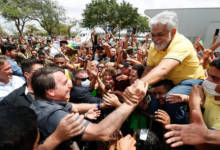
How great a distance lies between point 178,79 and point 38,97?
1690 millimetres

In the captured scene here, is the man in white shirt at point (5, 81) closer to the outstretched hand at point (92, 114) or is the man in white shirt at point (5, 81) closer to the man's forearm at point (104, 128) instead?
the outstretched hand at point (92, 114)

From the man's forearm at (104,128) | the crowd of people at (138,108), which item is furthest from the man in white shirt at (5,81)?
the man's forearm at (104,128)

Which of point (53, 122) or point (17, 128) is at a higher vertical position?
point (17, 128)

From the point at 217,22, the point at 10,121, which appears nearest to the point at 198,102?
the point at 10,121

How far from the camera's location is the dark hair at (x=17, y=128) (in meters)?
0.79

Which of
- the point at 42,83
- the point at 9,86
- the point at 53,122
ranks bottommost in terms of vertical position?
the point at 9,86

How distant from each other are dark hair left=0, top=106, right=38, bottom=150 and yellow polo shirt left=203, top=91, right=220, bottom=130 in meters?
1.44

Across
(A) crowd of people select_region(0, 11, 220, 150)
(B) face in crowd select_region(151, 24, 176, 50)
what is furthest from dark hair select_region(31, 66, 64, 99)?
(B) face in crowd select_region(151, 24, 176, 50)

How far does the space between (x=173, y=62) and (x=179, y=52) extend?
0.16 m

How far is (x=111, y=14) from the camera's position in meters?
30.9

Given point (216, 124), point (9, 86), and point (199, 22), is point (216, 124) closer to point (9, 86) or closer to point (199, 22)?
point (9, 86)

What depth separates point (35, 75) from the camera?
167 cm

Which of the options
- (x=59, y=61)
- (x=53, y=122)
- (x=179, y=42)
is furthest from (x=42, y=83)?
(x=59, y=61)

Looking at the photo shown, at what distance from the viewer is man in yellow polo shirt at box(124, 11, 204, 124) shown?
1759 millimetres
